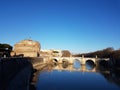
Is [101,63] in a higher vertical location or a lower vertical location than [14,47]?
lower

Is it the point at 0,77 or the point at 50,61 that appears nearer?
the point at 0,77

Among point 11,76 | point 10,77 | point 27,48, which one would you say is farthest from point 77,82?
point 27,48

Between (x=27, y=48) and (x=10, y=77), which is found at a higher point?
(x=27, y=48)

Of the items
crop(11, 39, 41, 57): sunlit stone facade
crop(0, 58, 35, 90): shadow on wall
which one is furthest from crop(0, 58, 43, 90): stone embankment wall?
crop(11, 39, 41, 57): sunlit stone facade

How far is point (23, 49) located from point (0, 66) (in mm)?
73651

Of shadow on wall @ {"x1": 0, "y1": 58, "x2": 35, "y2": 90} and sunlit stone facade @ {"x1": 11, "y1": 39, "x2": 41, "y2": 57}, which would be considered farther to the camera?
sunlit stone facade @ {"x1": 11, "y1": 39, "x2": 41, "y2": 57}

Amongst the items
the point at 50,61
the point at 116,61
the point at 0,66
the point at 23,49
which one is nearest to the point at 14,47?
the point at 23,49

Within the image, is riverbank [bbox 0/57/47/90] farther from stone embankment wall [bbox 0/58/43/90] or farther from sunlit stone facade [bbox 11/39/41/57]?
sunlit stone facade [bbox 11/39/41/57]

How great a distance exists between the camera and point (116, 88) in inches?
1188

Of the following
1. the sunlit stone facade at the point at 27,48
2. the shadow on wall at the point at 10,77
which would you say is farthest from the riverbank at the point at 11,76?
the sunlit stone facade at the point at 27,48

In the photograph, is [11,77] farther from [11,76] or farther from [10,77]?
[10,77]

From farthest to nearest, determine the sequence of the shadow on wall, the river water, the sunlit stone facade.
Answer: the sunlit stone facade < the river water < the shadow on wall

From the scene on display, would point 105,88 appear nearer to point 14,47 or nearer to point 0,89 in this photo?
point 0,89

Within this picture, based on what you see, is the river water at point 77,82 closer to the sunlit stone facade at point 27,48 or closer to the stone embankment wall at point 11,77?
the stone embankment wall at point 11,77
